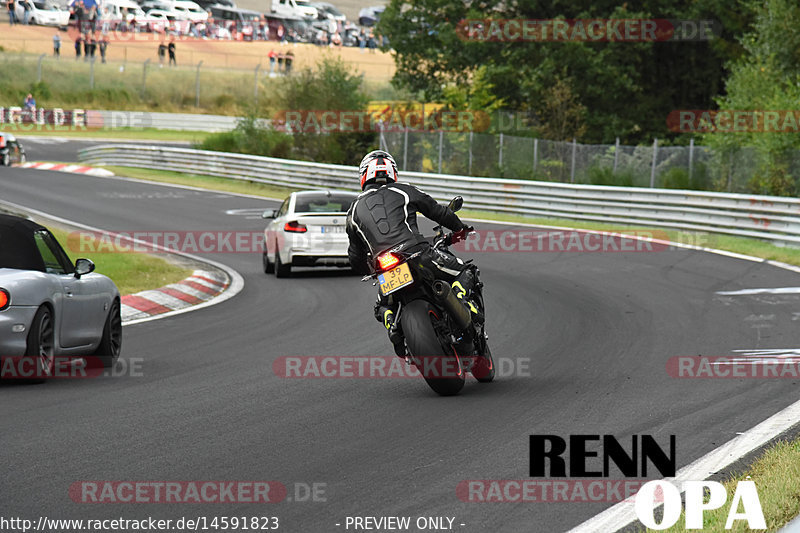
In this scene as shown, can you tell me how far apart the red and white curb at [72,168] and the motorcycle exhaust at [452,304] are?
34.4 metres

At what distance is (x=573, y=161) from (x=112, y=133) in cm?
3801

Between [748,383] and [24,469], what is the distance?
5456 mm

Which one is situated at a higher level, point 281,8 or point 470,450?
point 281,8

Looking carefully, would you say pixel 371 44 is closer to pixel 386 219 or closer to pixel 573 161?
pixel 573 161

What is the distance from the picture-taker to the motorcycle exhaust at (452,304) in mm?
8703

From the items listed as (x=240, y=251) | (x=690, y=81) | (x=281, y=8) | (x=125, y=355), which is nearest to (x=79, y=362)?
(x=125, y=355)

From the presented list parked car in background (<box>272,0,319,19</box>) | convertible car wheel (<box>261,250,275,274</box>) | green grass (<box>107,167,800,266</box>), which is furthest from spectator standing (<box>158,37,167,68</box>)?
convertible car wheel (<box>261,250,275,274</box>)

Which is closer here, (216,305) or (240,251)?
(216,305)

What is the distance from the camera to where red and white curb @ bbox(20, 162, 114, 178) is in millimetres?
42228

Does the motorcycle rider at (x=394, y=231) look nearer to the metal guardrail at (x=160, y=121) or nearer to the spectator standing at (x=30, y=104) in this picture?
the spectator standing at (x=30, y=104)

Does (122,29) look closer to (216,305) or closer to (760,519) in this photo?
(216,305)

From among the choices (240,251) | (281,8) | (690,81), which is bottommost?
(240,251)

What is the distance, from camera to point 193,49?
7606 centimetres

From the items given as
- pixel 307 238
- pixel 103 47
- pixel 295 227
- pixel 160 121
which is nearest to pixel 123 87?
pixel 103 47
